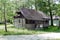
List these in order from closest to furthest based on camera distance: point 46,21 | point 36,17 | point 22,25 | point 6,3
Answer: point 6,3
point 22,25
point 36,17
point 46,21

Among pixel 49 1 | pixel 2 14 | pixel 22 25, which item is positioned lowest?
pixel 22 25

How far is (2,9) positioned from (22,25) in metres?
13.0

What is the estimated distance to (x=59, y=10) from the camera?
47281 millimetres

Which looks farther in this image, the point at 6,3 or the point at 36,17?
the point at 36,17

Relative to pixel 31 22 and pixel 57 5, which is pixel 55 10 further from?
pixel 31 22

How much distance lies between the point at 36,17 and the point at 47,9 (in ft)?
12.1

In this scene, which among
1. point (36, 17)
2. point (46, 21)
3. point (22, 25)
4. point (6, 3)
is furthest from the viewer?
point (46, 21)

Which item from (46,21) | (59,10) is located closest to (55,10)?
(59,10)

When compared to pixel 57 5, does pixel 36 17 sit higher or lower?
lower

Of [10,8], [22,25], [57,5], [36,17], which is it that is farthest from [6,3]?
[57,5]

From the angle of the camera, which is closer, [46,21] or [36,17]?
[36,17]

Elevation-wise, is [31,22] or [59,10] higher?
[59,10]

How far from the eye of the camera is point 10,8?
3034 centimetres

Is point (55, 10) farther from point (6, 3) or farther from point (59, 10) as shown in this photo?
point (6, 3)
